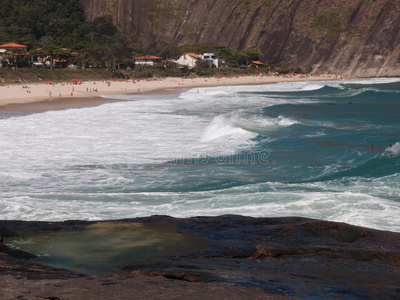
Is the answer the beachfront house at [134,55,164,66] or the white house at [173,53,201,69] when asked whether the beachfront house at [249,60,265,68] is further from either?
the beachfront house at [134,55,164,66]

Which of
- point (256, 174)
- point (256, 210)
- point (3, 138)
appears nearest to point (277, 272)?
point (256, 210)

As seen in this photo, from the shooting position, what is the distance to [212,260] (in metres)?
7.16

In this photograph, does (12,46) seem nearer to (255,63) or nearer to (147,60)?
(147,60)

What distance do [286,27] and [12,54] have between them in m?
81.1

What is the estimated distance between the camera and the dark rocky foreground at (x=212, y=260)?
5707mm

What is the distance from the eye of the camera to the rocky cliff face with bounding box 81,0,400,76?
127 metres

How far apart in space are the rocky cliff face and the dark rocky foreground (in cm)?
12271

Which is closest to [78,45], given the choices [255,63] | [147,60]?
[147,60]

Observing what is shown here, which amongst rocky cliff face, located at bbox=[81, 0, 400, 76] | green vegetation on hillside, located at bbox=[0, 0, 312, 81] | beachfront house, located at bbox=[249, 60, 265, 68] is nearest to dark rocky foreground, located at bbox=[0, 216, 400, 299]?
green vegetation on hillside, located at bbox=[0, 0, 312, 81]

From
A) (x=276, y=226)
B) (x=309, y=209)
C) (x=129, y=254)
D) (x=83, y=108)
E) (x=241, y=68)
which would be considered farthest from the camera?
(x=241, y=68)

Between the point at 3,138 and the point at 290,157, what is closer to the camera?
the point at 290,157

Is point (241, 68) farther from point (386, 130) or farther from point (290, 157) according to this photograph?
point (290, 157)

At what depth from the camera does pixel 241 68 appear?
4884 inches

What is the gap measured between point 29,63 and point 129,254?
286 ft
